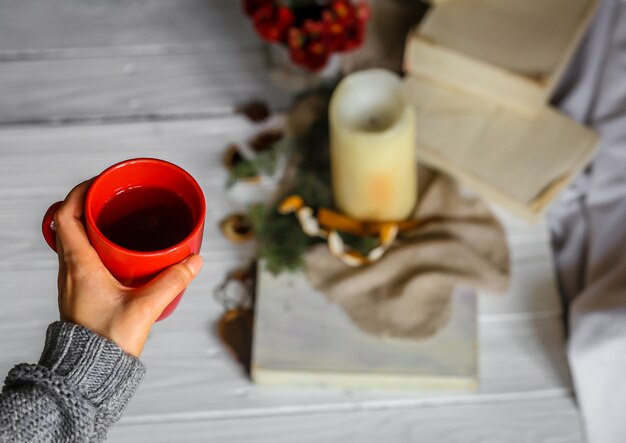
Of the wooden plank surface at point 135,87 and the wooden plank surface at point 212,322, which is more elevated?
the wooden plank surface at point 135,87

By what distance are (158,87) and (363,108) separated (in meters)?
0.30

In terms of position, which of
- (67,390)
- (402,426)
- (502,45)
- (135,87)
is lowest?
(402,426)

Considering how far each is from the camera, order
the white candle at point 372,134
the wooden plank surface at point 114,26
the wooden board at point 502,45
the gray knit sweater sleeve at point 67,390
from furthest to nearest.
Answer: the wooden plank surface at point 114,26
the wooden board at point 502,45
the white candle at point 372,134
the gray knit sweater sleeve at point 67,390

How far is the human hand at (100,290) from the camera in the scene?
1.25ft

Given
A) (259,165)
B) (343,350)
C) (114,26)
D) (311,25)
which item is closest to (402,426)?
(343,350)

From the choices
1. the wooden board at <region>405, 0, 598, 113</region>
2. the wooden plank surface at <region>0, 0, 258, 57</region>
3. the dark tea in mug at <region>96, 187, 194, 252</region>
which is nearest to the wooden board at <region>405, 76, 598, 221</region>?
the wooden board at <region>405, 0, 598, 113</region>

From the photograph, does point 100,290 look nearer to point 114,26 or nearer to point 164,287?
point 164,287

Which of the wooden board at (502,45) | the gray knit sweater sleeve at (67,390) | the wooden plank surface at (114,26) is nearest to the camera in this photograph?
the gray knit sweater sleeve at (67,390)

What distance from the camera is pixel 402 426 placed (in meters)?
0.75

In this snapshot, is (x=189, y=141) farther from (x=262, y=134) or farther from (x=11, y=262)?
(x=11, y=262)

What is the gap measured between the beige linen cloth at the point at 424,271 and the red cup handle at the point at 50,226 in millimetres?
401

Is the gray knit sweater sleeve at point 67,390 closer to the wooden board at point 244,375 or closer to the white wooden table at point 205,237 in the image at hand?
the white wooden table at point 205,237

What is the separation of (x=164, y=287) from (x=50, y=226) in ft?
0.25

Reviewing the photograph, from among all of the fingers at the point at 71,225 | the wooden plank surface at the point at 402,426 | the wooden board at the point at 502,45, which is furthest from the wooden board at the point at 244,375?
the fingers at the point at 71,225
